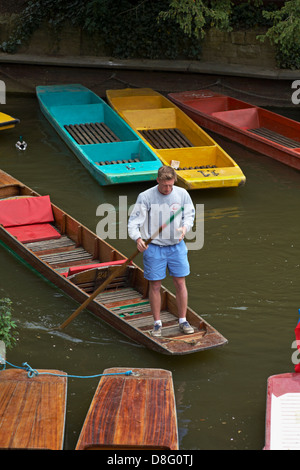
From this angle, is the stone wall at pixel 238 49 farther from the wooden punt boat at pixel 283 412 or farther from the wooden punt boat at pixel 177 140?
the wooden punt boat at pixel 283 412

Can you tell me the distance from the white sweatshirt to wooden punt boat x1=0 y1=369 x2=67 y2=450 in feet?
4.74

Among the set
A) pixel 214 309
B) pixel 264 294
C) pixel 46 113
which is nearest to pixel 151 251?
pixel 214 309

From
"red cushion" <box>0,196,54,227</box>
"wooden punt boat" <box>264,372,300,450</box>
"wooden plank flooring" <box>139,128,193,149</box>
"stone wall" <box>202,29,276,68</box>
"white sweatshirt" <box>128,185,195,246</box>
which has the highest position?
"stone wall" <box>202,29,276,68</box>

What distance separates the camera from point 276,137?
1291 centimetres

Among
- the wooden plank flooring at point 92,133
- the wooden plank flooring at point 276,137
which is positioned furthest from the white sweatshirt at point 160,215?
the wooden plank flooring at point 276,137

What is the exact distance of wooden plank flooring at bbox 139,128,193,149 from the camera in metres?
12.5

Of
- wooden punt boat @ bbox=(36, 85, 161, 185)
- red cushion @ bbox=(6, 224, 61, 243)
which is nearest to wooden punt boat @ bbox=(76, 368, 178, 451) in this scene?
red cushion @ bbox=(6, 224, 61, 243)

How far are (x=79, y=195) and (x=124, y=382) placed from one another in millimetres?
5129

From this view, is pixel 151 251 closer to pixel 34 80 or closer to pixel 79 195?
pixel 79 195

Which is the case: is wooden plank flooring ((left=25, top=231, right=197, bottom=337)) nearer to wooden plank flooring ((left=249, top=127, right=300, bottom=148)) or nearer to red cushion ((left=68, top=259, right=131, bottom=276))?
red cushion ((left=68, top=259, right=131, bottom=276))

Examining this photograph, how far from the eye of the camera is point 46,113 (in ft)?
44.2

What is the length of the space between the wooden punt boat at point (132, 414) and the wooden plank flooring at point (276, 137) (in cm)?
718

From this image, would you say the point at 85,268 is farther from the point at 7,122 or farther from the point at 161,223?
the point at 7,122

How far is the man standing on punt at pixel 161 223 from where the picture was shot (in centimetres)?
654
